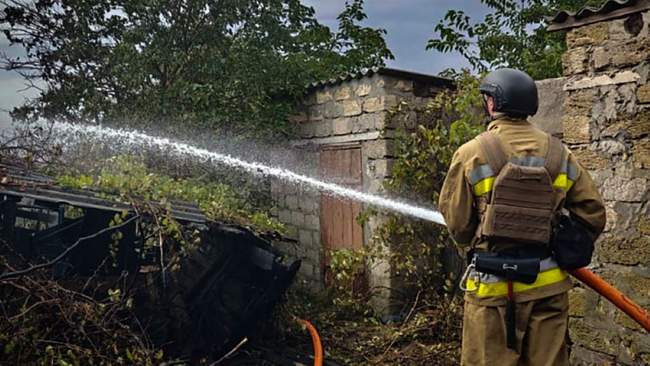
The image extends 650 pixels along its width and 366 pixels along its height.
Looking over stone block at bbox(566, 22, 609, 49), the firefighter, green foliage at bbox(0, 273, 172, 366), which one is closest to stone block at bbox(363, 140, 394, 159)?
stone block at bbox(566, 22, 609, 49)

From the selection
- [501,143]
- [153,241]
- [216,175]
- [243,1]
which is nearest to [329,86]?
[216,175]

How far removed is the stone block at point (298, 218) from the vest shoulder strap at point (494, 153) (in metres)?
5.76

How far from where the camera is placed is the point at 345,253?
705 cm

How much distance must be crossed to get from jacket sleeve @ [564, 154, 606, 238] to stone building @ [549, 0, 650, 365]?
4.16 feet

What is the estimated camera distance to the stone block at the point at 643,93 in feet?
13.9

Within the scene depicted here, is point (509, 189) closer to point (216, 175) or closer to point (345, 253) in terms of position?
point (345, 253)

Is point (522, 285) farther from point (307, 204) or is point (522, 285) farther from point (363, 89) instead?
point (307, 204)

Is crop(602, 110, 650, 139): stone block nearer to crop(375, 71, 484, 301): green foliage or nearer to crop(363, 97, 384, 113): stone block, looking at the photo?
crop(375, 71, 484, 301): green foliage

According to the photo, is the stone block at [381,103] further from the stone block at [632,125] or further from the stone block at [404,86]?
the stone block at [632,125]

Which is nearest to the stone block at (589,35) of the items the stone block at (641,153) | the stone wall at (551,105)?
the stone wall at (551,105)

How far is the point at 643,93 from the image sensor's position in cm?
426

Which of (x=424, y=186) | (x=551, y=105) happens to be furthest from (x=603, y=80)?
(x=424, y=186)

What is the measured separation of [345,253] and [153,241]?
8.75ft

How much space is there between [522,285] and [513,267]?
0.14 meters
